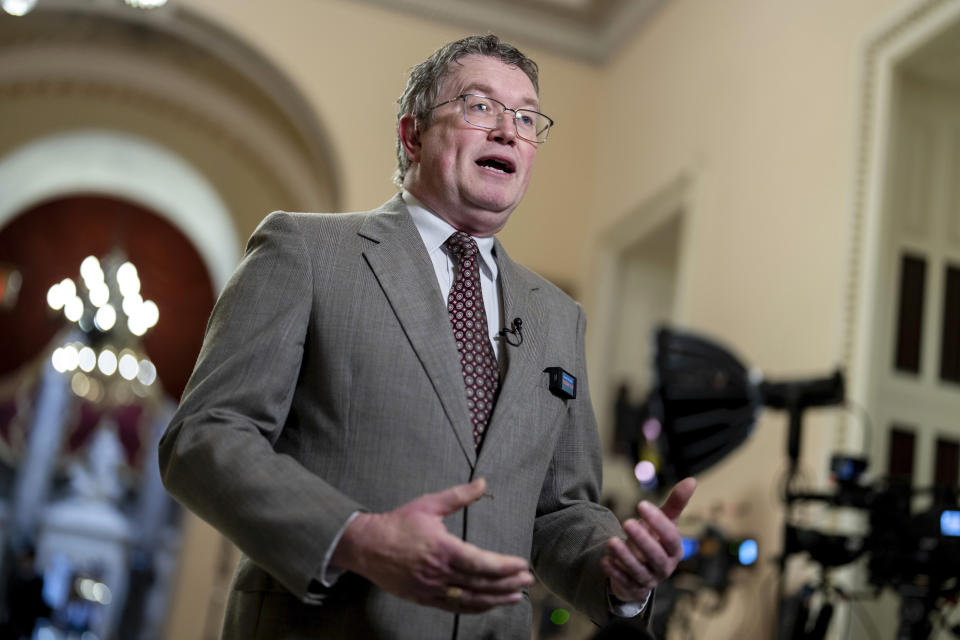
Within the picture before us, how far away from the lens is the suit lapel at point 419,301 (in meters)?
1.68

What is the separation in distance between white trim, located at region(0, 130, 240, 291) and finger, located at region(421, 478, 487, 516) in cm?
853

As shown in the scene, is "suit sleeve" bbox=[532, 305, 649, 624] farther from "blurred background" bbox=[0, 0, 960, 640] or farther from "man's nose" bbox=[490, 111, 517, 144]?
"blurred background" bbox=[0, 0, 960, 640]

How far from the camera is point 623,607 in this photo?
167 centimetres

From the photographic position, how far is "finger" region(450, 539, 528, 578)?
133 centimetres

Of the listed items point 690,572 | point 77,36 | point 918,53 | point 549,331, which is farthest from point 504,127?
point 77,36

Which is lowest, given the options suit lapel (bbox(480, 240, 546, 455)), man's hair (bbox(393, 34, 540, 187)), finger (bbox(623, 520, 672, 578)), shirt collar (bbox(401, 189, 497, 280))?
finger (bbox(623, 520, 672, 578))

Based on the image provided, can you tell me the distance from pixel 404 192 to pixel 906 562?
219cm

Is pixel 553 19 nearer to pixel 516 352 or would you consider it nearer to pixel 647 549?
pixel 516 352

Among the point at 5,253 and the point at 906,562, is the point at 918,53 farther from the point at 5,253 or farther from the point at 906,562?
the point at 5,253

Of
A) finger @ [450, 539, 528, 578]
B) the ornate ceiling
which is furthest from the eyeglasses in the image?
the ornate ceiling

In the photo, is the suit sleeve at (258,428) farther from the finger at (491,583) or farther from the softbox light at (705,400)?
the softbox light at (705,400)

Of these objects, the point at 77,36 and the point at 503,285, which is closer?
the point at 503,285

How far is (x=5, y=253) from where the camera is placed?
1049cm

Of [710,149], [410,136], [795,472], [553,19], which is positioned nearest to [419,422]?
[410,136]
